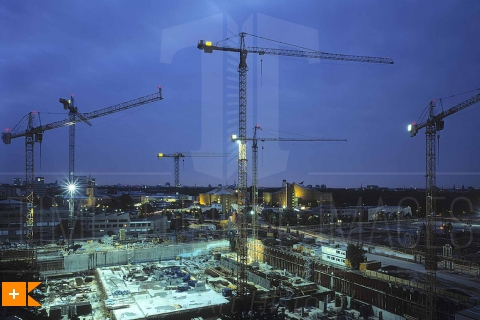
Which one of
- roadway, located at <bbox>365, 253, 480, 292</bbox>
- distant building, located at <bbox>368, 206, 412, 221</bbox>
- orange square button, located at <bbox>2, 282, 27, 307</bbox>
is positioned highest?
orange square button, located at <bbox>2, 282, 27, 307</bbox>

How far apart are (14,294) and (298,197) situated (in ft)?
89.9

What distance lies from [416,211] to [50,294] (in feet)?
85.1

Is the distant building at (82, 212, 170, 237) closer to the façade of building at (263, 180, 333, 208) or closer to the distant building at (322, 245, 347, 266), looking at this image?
the distant building at (322, 245, 347, 266)

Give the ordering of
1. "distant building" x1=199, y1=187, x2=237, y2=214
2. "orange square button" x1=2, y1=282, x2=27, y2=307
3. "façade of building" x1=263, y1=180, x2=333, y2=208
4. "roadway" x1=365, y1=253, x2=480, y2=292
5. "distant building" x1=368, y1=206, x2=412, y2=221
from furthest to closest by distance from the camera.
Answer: "façade of building" x1=263, y1=180, x2=333, y2=208 < "distant building" x1=199, y1=187, x2=237, y2=214 < "distant building" x1=368, y1=206, x2=412, y2=221 < "roadway" x1=365, y1=253, x2=480, y2=292 < "orange square button" x1=2, y1=282, x2=27, y2=307

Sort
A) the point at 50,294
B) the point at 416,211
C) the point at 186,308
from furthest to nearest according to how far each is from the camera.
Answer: the point at 416,211, the point at 50,294, the point at 186,308

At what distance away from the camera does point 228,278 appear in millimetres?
10633

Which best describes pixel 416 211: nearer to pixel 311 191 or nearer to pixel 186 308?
pixel 311 191

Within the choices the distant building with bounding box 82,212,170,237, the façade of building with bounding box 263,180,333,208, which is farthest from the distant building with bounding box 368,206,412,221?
the distant building with bounding box 82,212,170,237

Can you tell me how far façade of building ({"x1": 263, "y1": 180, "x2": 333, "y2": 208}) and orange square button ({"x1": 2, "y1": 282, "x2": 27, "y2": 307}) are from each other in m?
24.5

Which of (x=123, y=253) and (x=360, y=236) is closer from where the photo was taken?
(x=123, y=253)

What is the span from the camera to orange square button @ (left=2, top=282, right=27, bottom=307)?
6.10m

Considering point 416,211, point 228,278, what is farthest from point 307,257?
point 416,211

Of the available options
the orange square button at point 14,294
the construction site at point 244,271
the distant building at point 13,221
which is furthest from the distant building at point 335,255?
the distant building at point 13,221

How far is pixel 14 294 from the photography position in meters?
6.41
